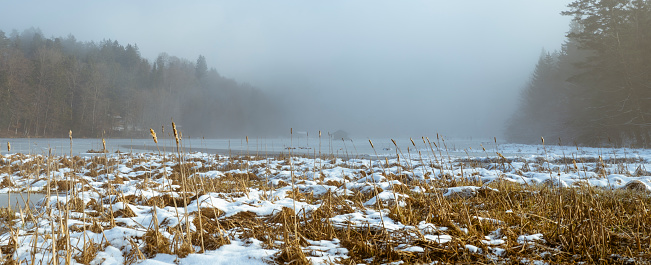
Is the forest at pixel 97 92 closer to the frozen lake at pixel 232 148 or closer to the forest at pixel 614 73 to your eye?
the frozen lake at pixel 232 148

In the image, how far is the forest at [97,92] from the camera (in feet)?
125

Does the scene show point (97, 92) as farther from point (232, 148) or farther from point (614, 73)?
point (614, 73)

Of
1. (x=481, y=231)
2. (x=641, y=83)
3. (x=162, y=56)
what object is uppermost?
(x=162, y=56)

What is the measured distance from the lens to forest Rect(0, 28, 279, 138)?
38188mm

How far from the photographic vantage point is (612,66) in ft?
66.8

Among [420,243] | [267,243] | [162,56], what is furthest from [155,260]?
[162,56]

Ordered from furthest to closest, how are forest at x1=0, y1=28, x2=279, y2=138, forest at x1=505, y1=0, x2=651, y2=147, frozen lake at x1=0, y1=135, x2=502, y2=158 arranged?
forest at x1=0, y1=28, x2=279, y2=138
forest at x1=505, y1=0, x2=651, y2=147
frozen lake at x1=0, y1=135, x2=502, y2=158

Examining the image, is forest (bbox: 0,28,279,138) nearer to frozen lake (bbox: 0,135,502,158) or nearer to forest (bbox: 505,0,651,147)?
frozen lake (bbox: 0,135,502,158)

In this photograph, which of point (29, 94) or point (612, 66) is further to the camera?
point (29, 94)

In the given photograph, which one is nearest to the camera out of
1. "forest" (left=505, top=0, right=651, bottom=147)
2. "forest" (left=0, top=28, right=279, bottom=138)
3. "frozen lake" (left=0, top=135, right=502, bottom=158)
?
"frozen lake" (left=0, top=135, right=502, bottom=158)

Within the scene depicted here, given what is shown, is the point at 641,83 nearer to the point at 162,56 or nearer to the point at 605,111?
the point at 605,111

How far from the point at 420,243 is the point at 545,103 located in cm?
4375

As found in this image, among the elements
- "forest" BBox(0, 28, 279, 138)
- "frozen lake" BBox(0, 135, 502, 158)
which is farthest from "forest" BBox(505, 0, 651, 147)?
"forest" BBox(0, 28, 279, 138)

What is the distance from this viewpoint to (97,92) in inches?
1699
